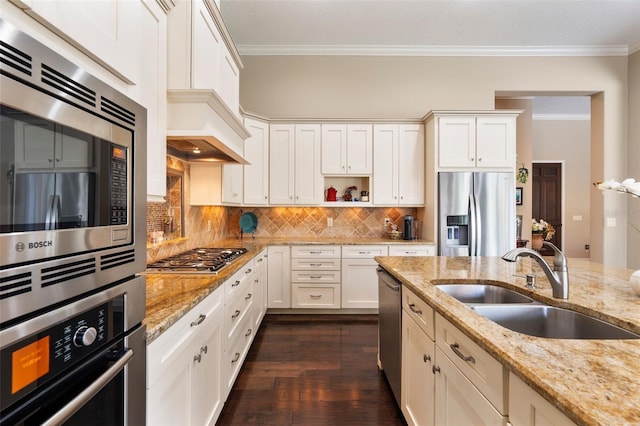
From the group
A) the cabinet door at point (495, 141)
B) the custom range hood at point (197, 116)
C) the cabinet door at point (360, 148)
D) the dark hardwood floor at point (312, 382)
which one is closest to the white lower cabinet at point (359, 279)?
the dark hardwood floor at point (312, 382)

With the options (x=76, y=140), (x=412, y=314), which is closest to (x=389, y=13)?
(x=412, y=314)

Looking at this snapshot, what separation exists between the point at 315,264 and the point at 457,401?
2.64 metres

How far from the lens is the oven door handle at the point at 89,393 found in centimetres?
62

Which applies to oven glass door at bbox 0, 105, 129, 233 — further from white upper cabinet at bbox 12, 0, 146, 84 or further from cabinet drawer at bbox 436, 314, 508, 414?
cabinet drawer at bbox 436, 314, 508, 414

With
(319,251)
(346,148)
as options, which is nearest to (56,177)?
(319,251)

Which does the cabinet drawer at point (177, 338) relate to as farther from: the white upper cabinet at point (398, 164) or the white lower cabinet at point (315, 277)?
the white upper cabinet at point (398, 164)

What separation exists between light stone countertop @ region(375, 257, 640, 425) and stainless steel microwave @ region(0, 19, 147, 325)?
1.05 meters

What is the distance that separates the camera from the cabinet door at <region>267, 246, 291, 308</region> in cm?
371

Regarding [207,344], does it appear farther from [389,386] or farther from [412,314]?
[389,386]

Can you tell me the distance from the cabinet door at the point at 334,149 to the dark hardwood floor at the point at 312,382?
1.95 metres

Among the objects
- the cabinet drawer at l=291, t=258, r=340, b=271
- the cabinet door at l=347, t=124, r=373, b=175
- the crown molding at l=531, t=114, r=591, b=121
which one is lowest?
the cabinet drawer at l=291, t=258, r=340, b=271

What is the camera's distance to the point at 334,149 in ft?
13.0

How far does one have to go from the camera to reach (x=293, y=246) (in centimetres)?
373

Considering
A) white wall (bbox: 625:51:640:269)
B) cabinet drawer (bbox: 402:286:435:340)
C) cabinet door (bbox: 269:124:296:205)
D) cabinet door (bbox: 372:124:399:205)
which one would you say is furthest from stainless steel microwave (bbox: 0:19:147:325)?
white wall (bbox: 625:51:640:269)
